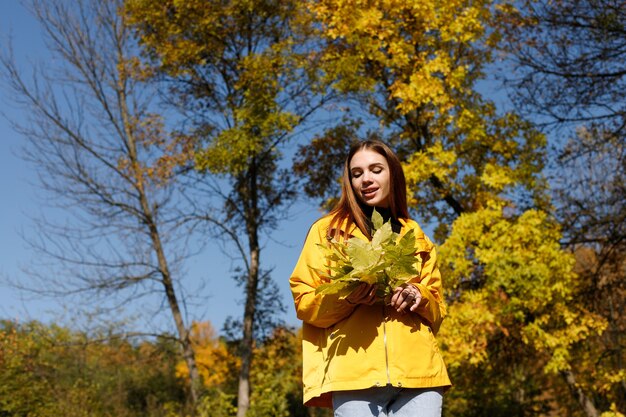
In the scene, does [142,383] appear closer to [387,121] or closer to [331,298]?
[387,121]

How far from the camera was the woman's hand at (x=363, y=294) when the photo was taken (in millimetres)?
2191

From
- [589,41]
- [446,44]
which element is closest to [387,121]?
[446,44]

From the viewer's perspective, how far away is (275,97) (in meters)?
12.1

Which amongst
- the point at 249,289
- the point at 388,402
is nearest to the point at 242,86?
the point at 249,289

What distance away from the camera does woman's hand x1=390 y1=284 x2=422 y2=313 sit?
7.20 feet

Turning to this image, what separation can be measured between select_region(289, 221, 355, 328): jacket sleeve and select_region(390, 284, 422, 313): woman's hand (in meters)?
0.14

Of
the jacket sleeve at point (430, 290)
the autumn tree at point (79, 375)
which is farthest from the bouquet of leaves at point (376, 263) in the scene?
the autumn tree at point (79, 375)

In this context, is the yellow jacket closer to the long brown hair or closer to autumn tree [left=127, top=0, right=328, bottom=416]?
the long brown hair

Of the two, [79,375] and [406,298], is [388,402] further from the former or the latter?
[79,375]

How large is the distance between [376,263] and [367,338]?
10.3 inches

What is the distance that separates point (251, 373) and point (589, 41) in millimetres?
8273

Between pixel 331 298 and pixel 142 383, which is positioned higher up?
pixel 142 383

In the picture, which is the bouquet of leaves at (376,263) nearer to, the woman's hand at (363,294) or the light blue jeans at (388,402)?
the woman's hand at (363,294)

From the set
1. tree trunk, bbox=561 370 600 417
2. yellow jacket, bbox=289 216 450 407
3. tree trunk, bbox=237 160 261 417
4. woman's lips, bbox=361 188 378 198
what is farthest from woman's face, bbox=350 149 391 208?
tree trunk, bbox=237 160 261 417
